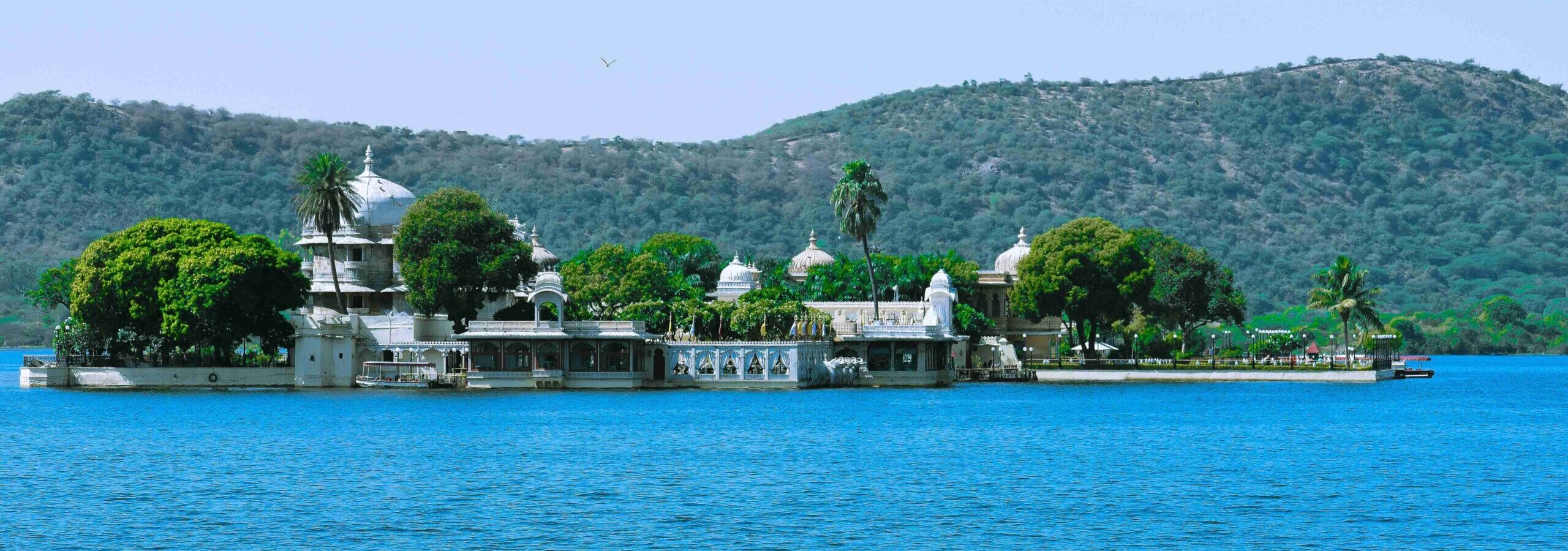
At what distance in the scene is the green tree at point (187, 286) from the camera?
308 feet

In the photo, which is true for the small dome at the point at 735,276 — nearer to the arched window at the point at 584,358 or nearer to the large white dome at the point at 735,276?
the large white dome at the point at 735,276

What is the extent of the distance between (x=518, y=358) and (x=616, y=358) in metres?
4.76

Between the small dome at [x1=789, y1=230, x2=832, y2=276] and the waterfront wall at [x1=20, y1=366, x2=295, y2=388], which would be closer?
the waterfront wall at [x1=20, y1=366, x2=295, y2=388]

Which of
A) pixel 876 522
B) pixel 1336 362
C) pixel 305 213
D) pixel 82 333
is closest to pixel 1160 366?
pixel 1336 362

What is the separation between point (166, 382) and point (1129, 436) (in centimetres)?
5143

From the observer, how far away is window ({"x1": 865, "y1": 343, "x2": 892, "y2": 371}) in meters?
108

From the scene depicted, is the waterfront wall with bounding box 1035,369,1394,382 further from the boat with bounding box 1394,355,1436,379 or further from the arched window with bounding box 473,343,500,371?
the arched window with bounding box 473,343,500,371

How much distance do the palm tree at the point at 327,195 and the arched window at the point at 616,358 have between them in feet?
45.3

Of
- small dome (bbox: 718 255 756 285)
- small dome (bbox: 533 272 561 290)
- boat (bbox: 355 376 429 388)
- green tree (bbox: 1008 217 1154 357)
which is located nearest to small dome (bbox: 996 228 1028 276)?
green tree (bbox: 1008 217 1154 357)

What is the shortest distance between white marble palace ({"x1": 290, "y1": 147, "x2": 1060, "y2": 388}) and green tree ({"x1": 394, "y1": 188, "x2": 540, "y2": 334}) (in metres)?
1.67

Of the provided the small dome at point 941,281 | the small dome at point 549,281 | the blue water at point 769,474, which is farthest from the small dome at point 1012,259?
the blue water at point 769,474

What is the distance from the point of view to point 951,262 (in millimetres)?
130625

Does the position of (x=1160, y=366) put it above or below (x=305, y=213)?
below

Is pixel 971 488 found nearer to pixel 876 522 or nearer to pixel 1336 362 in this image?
pixel 876 522
